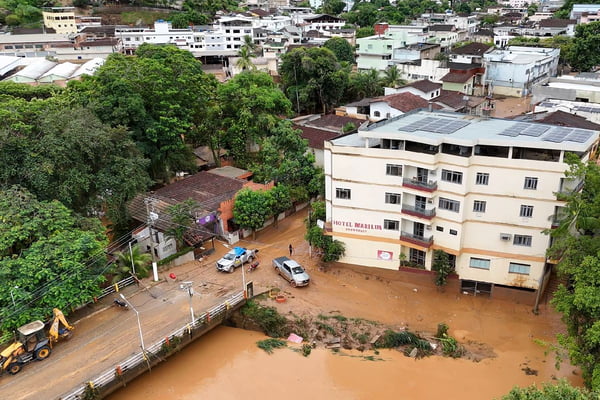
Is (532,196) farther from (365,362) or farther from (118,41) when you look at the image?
(118,41)

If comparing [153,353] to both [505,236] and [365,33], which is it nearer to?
[505,236]

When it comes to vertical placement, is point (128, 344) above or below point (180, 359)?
above

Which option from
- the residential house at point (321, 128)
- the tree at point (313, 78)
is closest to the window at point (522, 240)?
the residential house at point (321, 128)

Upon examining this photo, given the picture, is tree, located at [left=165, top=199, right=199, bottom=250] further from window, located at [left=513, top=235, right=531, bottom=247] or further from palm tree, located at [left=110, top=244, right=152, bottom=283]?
window, located at [left=513, top=235, right=531, bottom=247]

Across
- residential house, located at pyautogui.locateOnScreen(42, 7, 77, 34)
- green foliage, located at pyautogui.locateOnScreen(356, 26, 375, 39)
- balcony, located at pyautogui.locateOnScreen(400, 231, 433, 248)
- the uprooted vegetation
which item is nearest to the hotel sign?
balcony, located at pyautogui.locateOnScreen(400, 231, 433, 248)

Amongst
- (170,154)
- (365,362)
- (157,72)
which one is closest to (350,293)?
(365,362)

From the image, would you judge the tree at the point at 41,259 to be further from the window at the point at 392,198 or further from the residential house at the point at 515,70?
the residential house at the point at 515,70
